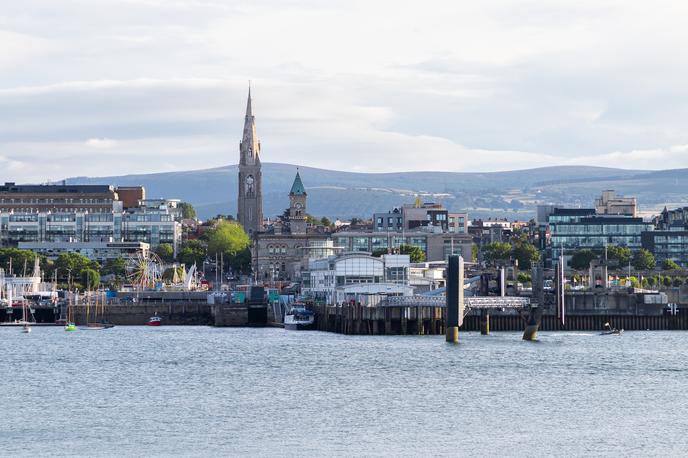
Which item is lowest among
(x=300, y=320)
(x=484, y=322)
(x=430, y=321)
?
(x=484, y=322)

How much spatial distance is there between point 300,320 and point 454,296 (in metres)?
46.0

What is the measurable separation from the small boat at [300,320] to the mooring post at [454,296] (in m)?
41.5

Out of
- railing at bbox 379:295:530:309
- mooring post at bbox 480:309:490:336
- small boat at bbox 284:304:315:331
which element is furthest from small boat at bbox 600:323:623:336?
small boat at bbox 284:304:315:331

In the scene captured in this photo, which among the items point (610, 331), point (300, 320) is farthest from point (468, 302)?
point (300, 320)

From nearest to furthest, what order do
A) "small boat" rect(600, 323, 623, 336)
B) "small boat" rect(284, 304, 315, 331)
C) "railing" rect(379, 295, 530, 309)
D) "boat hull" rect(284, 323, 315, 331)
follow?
"railing" rect(379, 295, 530, 309) → "small boat" rect(600, 323, 623, 336) → "boat hull" rect(284, 323, 315, 331) → "small boat" rect(284, 304, 315, 331)

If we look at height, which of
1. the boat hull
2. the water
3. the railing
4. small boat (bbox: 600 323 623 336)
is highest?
the railing

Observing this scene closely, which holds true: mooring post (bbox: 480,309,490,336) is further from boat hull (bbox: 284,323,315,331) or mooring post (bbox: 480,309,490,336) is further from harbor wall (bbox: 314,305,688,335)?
boat hull (bbox: 284,323,315,331)

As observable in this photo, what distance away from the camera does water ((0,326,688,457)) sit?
7656 cm

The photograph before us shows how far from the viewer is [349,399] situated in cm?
9369

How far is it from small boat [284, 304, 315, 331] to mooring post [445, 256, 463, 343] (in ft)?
136

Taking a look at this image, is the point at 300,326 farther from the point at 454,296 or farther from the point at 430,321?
the point at 454,296

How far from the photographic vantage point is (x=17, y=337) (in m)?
166

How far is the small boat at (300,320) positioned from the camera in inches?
7023

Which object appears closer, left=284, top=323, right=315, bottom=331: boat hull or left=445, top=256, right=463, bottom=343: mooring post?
left=445, top=256, right=463, bottom=343: mooring post
